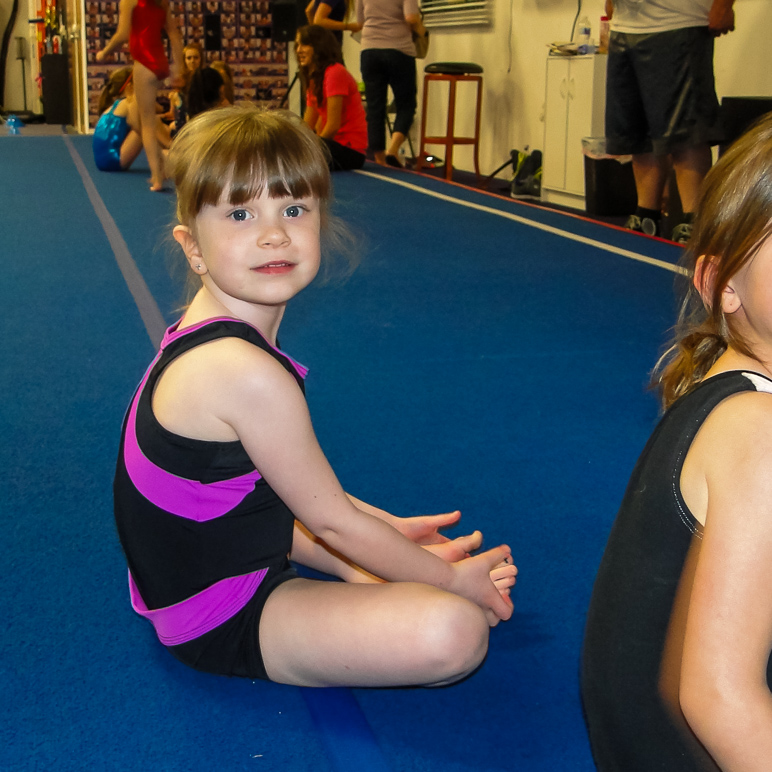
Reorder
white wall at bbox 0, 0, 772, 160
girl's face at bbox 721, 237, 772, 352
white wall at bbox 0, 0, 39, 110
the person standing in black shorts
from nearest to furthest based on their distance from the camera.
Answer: girl's face at bbox 721, 237, 772, 352 < the person standing in black shorts < white wall at bbox 0, 0, 772, 160 < white wall at bbox 0, 0, 39, 110

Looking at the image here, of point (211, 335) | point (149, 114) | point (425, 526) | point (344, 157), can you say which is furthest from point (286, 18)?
point (211, 335)

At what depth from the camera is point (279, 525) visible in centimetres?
124

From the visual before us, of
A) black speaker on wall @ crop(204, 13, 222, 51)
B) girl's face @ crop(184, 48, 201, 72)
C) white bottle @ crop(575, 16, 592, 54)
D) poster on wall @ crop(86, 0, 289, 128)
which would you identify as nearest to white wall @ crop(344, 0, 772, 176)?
white bottle @ crop(575, 16, 592, 54)

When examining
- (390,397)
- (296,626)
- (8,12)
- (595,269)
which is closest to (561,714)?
(296,626)

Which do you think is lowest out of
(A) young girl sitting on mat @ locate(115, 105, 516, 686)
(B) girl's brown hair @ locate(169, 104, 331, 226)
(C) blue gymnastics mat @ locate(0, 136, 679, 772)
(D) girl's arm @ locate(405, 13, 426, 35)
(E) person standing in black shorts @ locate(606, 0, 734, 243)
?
(C) blue gymnastics mat @ locate(0, 136, 679, 772)

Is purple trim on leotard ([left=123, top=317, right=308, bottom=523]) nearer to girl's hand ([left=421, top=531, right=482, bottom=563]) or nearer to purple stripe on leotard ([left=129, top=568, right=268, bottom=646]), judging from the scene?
purple stripe on leotard ([left=129, top=568, right=268, bottom=646])

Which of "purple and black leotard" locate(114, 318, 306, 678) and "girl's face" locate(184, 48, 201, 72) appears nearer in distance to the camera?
"purple and black leotard" locate(114, 318, 306, 678)

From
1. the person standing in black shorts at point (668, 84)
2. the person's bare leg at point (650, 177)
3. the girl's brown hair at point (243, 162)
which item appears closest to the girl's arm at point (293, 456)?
the girl's brown hair at point (243, 162)

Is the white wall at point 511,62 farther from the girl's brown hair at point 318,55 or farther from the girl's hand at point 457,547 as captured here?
the girl's hand at point 457,547

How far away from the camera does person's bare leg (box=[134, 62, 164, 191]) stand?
18.2ft

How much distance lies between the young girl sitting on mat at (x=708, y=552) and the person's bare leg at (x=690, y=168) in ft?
10.4

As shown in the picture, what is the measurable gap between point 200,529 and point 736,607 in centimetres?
67

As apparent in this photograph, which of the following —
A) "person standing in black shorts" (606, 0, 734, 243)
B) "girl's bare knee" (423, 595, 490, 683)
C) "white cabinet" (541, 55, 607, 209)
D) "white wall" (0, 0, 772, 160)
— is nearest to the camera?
"girl's bare knee" (423, 595, 490, 683)

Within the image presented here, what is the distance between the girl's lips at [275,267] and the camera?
1.20m
